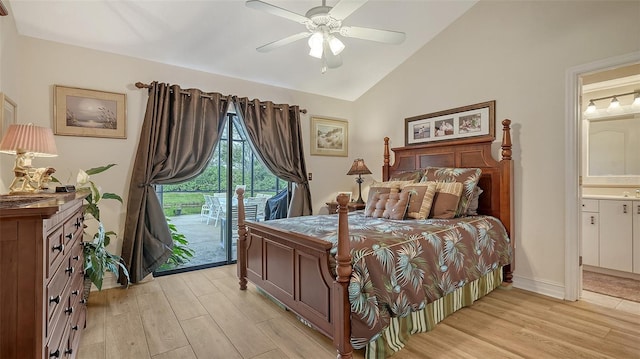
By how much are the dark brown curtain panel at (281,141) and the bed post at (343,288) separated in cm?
248

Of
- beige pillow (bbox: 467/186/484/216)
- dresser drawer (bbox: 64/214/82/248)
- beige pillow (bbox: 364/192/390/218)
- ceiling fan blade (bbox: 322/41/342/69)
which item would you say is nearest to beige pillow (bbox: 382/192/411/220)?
beige pillow (bbox: 364/192/390/218)

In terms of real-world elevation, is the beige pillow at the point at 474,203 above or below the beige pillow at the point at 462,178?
below

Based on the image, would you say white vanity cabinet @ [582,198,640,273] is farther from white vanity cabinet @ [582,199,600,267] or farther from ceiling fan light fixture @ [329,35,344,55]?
ceiling fan light fixture @ [329,35,344,55]

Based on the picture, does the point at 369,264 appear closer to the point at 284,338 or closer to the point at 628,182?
the point at 284,338

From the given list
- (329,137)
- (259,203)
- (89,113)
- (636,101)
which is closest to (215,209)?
(259,203)

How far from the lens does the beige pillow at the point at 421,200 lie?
115 inches

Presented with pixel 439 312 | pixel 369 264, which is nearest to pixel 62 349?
pixel 369 264

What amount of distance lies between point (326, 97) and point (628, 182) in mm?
4021

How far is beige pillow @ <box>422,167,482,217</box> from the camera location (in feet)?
9.77

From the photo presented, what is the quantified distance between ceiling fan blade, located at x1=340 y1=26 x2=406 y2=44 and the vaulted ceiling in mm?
865

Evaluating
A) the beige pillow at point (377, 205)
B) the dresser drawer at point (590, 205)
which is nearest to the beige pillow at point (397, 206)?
the beige pillow at point (377, 205)

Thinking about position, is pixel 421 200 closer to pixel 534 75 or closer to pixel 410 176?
pixel 410 176

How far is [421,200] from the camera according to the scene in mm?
2959

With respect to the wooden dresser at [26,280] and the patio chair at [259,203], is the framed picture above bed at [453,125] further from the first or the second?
the wooden dresser at [26,280]
